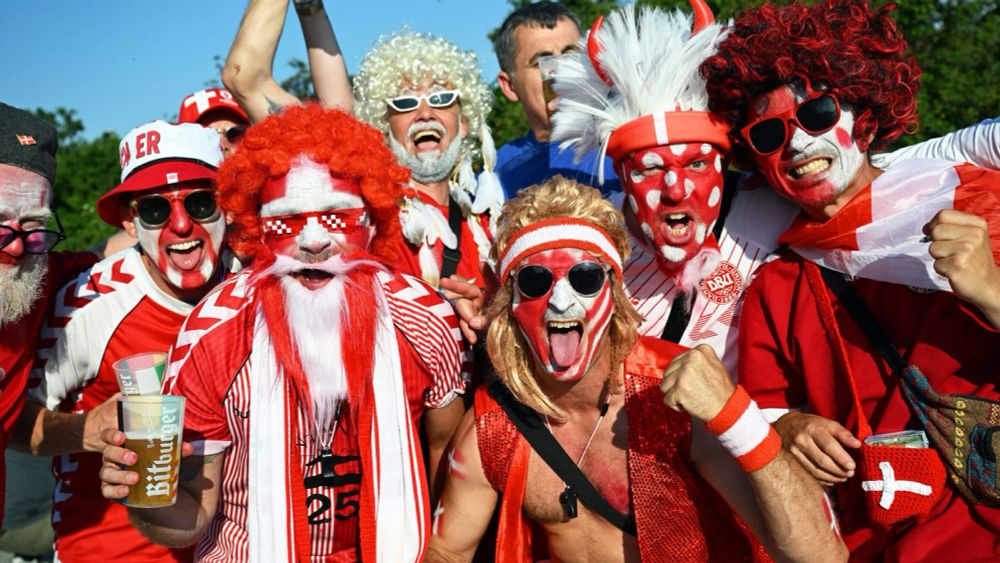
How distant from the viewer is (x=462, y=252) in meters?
4.75

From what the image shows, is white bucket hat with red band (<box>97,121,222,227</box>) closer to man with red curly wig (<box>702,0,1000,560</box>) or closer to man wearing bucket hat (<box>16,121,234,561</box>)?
man wearing bucket hat (<box>16,121,234,561</box>)

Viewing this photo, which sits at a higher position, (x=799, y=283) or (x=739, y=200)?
(x=739, y=200)

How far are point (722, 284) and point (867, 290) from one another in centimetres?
57

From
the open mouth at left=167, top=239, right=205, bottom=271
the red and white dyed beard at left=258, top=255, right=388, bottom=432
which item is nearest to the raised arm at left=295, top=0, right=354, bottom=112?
the open mouth at left=167, top=239, right=205, bottom=271

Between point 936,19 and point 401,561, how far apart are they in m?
13.3

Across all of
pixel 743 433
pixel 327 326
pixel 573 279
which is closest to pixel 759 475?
pixel 743 433

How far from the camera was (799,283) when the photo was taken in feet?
11.5

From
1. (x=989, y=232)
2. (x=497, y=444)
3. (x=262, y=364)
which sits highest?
(x=989, y=232)

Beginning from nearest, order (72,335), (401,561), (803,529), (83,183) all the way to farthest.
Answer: (803,529) < (401,561) < (72,335) < (83,183)

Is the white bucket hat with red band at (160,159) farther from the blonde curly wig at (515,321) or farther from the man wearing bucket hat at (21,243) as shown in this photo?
the blonde curly wig at (515,321)

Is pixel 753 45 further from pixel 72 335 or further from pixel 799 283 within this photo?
pixel 72 335

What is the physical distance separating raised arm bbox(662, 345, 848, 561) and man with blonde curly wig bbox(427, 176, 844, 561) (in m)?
0.14

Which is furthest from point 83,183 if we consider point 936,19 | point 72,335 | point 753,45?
point 753,45

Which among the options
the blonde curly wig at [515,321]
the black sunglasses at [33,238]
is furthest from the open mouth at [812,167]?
the black sunglasses at [33,238]
